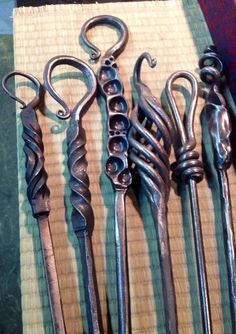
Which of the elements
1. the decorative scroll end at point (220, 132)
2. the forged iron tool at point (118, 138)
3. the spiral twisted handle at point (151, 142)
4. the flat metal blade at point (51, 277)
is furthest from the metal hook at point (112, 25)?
the flat metal blade at point (51, 277)

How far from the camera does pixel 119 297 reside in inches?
29.0

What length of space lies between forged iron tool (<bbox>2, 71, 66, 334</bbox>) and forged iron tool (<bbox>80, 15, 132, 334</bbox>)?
0.30 feet

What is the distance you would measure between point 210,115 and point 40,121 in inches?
11.7

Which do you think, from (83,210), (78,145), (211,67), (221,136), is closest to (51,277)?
(83,210)

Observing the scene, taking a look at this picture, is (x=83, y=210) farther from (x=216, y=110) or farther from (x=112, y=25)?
(x=112, y=25)

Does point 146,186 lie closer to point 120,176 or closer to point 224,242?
point 120,176

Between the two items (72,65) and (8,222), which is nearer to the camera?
(72,65)

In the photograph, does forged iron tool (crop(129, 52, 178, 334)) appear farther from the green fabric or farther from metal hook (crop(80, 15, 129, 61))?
the green fabric

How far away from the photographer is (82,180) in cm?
81

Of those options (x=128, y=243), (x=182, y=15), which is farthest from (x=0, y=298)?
(x=182, y=15)

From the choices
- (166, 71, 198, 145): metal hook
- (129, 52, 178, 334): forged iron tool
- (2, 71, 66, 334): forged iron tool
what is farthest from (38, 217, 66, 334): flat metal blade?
(166, 71, 198, 145): metal hook

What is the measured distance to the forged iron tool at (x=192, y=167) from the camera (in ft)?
2.48

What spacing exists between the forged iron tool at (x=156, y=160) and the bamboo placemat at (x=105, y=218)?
5 cm

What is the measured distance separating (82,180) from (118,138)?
0.10 m
